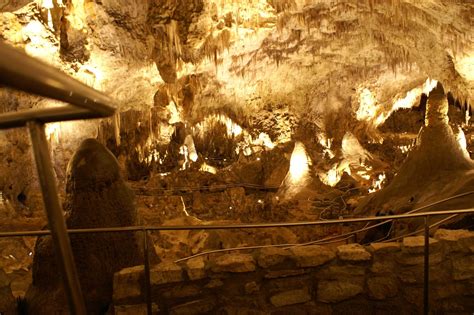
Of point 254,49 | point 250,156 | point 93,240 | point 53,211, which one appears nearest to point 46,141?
point 53,211

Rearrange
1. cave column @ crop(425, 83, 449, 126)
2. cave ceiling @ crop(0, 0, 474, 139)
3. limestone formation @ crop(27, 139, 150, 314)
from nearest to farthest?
limestone formation @ crop(27, 139, 150, 314) < cave column @ crop(425, 83, 449, 126) < cave ceiling @ crop(0, 0, 474, 139)

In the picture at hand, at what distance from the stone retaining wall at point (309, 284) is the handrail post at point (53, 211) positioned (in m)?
2.12

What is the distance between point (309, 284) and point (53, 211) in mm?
2597

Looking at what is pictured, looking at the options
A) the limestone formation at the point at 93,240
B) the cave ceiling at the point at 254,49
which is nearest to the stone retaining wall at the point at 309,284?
the limestone formation at the point at 93,240

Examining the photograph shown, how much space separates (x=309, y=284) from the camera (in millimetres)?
3213

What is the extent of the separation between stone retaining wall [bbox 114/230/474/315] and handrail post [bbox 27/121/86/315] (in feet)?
6.97

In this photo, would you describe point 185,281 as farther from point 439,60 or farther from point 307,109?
point 307,109

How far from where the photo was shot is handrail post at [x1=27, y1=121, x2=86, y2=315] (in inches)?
41.8

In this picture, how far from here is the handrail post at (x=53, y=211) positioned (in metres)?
1.06

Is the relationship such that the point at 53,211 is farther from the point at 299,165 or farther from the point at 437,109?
the point at 299,165

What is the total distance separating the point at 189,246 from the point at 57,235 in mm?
6707

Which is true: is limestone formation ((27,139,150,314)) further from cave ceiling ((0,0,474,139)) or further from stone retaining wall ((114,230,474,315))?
cave ceiling ((0,0,474,139))

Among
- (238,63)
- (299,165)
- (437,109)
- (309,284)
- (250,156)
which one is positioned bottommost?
(309,284)

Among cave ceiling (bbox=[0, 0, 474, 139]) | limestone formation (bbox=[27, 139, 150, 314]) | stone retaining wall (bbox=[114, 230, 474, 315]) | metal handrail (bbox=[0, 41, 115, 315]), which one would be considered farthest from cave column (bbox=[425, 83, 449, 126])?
metal handrail (bbox=[0, 41, 115, 315])
